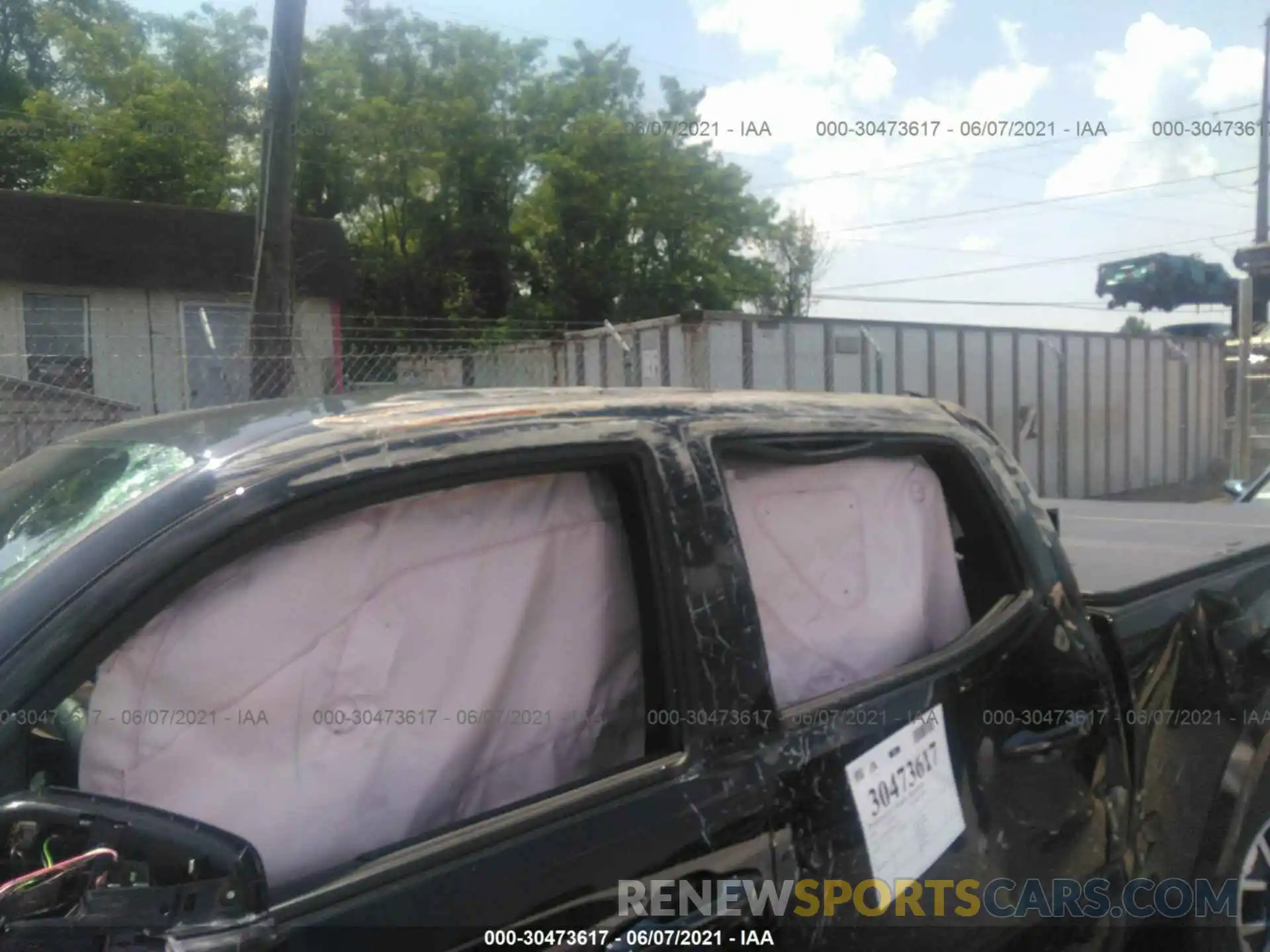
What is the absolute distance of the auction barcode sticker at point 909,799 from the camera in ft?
6.10

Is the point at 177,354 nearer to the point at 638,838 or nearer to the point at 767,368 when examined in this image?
the point at 767,368

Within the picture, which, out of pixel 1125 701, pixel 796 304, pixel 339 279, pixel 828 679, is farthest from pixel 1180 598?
pixel 796 304

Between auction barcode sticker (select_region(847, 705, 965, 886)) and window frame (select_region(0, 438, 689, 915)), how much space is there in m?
0.40

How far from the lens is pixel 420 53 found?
30.3m

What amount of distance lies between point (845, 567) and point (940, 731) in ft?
1.19

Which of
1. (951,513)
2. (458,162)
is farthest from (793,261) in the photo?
(951,513)

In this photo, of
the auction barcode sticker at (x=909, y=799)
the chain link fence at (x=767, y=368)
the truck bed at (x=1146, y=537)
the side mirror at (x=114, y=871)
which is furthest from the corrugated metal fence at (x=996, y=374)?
the side mirror at (x=114, y=871)

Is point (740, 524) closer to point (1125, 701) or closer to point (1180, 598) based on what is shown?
point (1125, 701)

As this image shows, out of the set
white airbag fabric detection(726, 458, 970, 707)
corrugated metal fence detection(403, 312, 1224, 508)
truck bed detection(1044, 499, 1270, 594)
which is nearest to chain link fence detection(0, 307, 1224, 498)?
corrugated metal fence detection(403, 312, 1224, 508)

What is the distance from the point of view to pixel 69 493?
5.54 ft

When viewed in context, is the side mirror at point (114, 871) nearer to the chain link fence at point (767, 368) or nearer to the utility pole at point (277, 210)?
the chain link fence at point (767, 368)

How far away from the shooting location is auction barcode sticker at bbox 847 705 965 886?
6.10ft

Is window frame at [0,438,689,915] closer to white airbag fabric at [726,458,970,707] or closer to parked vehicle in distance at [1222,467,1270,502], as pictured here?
white airbag fabric at [726,458,970,707]

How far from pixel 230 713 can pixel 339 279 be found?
18076 millimetres
